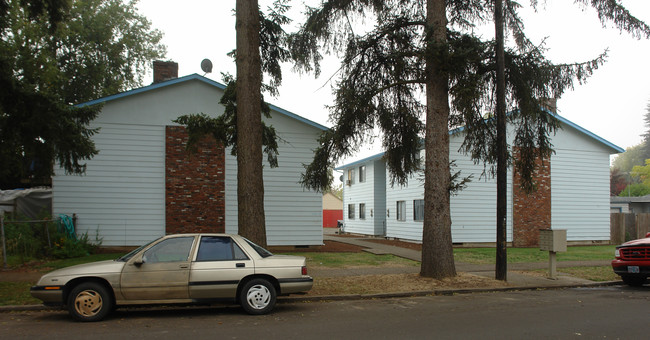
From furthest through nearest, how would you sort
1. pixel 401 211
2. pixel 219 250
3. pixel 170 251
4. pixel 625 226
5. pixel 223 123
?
pixel 401 211 < pixel 625 226 < pixel 223 123 < pixel 219 250 < pixel 170 251

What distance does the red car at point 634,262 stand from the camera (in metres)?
11.9

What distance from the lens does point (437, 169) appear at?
40.0 feet

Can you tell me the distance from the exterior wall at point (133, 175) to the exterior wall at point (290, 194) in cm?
7

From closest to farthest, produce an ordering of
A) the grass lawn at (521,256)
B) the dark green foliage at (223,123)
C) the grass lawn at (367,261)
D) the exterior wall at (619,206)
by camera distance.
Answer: the grass lawn at (367,261) < the dark green foliage at (223,123) < the grass lawn at (521,256) < the exterior wall at (619,206)

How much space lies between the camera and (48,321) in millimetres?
7828

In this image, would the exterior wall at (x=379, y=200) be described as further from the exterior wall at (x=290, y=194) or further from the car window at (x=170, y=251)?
the car window at (x=170, y=251)

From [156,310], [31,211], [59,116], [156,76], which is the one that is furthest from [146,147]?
[156,310]

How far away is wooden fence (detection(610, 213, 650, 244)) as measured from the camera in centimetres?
2666

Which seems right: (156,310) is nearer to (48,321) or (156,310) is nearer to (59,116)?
(48,321)

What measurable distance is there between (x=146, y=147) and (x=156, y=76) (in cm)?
416

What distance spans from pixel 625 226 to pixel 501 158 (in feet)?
62.5

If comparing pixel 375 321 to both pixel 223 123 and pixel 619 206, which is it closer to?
pixel 223 123

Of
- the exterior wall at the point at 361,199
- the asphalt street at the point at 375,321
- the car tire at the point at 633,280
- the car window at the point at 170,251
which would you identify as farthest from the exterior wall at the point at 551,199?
the car window at the point at 170,251

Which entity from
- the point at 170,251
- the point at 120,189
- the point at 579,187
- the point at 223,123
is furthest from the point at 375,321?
the point at 579,187
